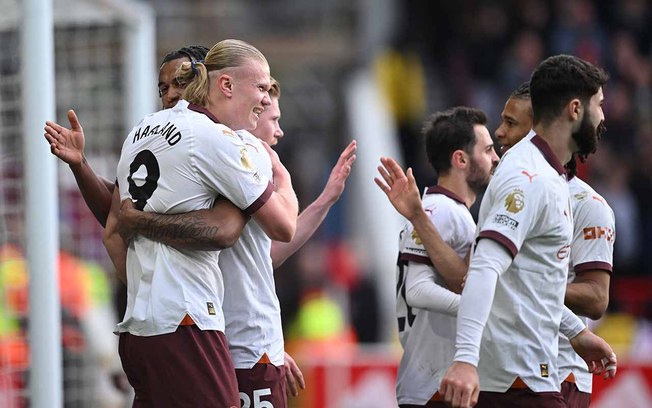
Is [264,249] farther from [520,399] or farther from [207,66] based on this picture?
[520,399]

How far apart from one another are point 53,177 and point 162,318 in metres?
2.70

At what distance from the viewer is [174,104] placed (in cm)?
585

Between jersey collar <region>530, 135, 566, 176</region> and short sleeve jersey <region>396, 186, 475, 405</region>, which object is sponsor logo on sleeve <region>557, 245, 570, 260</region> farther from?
short sleeve jersey <region>396, 186, 475, 405</region>

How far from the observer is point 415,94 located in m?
18.7

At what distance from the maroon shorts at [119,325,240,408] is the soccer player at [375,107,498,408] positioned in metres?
1.08

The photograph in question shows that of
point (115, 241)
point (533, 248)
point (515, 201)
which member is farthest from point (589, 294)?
point (115, 241)

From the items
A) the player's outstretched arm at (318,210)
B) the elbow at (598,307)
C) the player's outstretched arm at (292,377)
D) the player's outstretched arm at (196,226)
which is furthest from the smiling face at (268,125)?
the elbow at (598,307)

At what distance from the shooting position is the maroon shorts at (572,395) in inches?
231

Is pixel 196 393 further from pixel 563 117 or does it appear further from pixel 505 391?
pixel 563 117

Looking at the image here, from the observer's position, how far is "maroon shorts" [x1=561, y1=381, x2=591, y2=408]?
5.88 m

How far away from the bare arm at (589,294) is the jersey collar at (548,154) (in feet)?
1.81

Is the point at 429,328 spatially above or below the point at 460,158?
below

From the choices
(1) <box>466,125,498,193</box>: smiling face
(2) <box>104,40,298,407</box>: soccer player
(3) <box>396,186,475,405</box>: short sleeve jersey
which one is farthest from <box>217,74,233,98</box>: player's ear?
(1) <box>466,125,498,193</box>: smiling face

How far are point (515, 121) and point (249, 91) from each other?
52.3 inches
